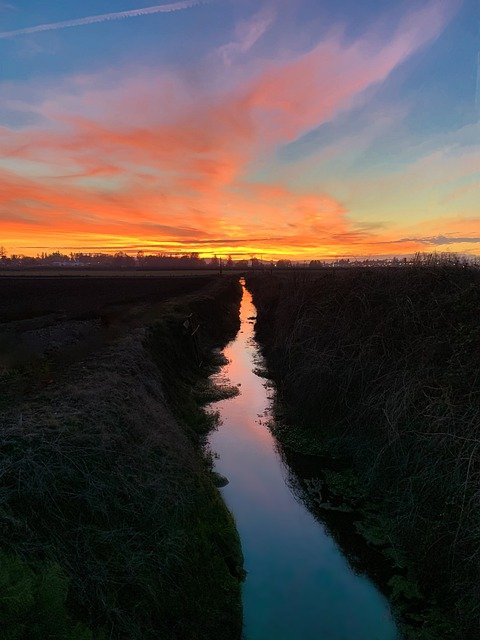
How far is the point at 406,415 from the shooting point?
891 cm

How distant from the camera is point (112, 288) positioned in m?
54.9

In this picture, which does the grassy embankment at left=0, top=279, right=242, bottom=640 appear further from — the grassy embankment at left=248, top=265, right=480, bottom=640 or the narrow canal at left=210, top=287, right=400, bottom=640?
the grassy embankment at left=248, top=265, right=480, bottom=640

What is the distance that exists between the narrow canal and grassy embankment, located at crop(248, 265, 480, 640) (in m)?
0.74

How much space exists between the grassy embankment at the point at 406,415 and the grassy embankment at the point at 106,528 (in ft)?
10.4

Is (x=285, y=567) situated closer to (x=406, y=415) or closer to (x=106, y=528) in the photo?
(x=106, y=528)

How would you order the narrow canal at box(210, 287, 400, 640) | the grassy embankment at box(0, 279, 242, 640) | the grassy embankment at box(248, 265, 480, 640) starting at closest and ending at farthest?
the grassy embankment at box(0, 279, 242, 640) < the narrow canal at box(210, 287, 400, 640) < the grassy embankment at box(248, 265, 480, 640)

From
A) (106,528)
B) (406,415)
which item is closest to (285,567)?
(106,528)

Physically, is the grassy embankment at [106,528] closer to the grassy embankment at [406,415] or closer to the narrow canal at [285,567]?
the narrow canal at [285,567]

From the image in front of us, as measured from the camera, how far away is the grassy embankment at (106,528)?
166 inches

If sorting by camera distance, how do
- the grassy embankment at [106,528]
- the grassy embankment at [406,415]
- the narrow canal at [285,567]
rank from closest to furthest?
the grassy embankment at [106,528]
the narrow canal at [285,567]
the grassy embankment at [406,415]

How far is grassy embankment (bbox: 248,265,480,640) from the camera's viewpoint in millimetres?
6320

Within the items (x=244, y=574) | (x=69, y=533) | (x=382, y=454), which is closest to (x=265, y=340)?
(x=382, y=454)

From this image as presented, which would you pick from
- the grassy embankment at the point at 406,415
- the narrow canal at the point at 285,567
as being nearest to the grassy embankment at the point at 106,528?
the narrow canal at the point at 285,567

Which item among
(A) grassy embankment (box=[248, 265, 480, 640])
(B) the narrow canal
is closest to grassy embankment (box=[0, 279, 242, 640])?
(B) the narrow canal
